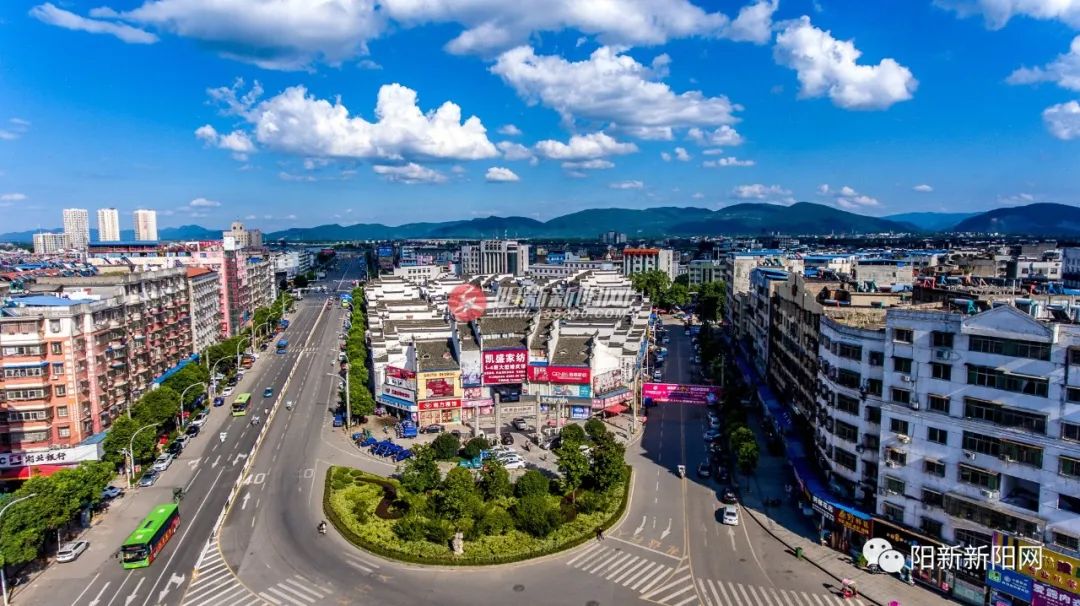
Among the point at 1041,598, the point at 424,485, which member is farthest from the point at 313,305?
the point at 1041,598

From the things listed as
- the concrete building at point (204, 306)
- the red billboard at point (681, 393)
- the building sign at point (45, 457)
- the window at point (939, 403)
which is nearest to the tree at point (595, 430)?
the red billboard at point (681, 393)

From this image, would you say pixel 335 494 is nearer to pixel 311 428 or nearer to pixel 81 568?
pixel 81 568

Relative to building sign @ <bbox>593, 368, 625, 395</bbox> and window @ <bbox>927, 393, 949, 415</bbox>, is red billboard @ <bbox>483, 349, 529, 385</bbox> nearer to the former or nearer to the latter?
building sign @ <bbox>593, 368, 625, 395</bbox>

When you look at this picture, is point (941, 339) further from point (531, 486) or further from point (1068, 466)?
point (531, 486)

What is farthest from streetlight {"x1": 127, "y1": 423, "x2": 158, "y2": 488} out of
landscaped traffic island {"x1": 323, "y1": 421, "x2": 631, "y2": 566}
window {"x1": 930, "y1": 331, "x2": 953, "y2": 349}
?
window {"x1": 930, "y1": 331, "x2": 953, "y2": 349}

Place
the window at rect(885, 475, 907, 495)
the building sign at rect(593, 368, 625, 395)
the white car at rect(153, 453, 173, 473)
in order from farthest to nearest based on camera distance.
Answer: the building sign at rect(593, 368, 625, 395) < the white car at rect(153, 453, 173, 473) < the window at rect(885, 475, 907, 495)

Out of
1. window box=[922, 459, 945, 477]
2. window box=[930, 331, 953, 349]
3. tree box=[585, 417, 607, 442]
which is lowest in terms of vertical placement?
tree box=[585, 417, 607, 442]
